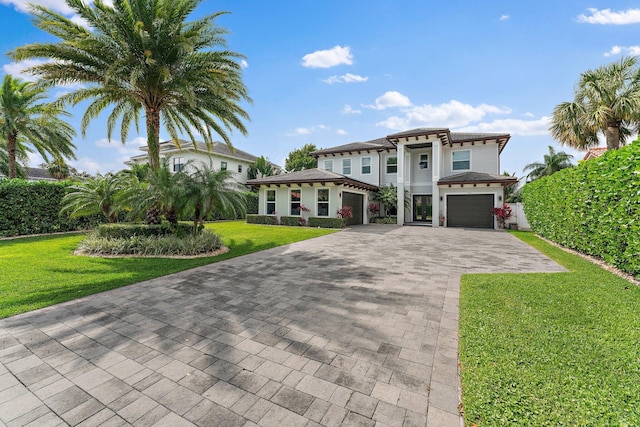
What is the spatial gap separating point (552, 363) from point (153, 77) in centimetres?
1251

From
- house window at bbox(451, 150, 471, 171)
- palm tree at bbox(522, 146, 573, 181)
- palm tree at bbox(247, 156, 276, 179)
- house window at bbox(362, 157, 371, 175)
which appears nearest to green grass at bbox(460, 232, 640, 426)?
house window at bbox(451, 150, 471, 171)

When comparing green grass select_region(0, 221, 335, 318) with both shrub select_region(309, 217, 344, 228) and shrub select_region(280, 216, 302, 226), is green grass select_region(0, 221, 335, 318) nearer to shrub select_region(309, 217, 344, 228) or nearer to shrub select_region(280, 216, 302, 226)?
shrub select_region(309, 217, 344, 228)

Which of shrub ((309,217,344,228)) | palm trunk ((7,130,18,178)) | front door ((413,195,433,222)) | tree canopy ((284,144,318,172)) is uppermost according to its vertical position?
tree canopy ((284,144,318,172))

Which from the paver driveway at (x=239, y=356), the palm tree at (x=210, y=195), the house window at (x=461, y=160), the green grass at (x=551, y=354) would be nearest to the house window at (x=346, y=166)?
the house window at (x=461, y=160)

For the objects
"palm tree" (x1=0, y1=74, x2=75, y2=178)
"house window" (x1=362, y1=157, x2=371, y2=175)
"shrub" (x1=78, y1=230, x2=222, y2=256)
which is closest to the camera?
"shrub" (x1=78, y1=230, x2=222, y2=256)

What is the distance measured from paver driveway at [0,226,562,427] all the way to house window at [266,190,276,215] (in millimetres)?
15340

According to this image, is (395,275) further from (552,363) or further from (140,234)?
(140,234)

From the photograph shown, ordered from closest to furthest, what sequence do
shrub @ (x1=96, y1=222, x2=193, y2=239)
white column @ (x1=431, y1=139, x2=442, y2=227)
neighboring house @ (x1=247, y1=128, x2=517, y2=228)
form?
shrub @ (x1=96, y1=222, x2=193, y2=239), neighboring house @ (x1=247, y1=128, x2=517, y2=228), white column @ (x1=431, y1=139, x2=442, y2=227)

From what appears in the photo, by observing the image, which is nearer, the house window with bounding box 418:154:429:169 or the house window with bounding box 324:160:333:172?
the house window with bounding box 418:154:429:169

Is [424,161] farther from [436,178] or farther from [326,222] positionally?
[326,222]

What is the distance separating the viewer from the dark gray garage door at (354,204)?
1934 cm

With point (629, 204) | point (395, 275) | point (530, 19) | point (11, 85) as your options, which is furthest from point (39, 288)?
point (11, 85)

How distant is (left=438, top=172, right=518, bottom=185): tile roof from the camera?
58.1ft

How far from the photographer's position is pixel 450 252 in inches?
368
